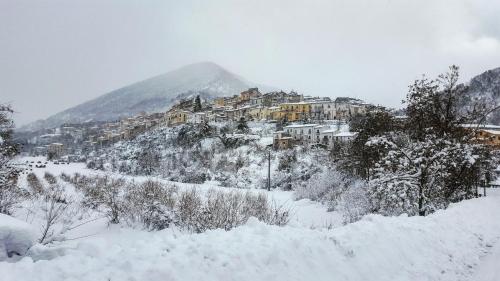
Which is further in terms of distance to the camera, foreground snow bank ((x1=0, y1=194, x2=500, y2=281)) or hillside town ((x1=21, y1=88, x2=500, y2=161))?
hillside town ((x1=21, y1=88, x2=500, y2=161))

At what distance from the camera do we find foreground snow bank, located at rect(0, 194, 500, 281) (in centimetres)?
563

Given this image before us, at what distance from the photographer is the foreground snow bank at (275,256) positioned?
5.63m

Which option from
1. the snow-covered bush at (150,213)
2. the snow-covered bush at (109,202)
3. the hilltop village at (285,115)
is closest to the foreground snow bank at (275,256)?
the snow-covered bush at (150,213)

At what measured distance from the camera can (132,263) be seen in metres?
5.80

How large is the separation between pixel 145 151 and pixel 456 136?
281ft

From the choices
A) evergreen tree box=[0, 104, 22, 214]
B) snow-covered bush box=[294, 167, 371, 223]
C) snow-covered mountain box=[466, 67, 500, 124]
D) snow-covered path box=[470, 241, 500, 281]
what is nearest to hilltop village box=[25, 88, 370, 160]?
snow-covered bush box=[294, 167, 371, 223]

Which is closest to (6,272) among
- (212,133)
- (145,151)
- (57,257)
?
(57,257)

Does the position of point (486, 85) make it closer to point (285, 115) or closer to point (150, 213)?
point (285, 115)

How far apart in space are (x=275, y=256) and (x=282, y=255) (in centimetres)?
17

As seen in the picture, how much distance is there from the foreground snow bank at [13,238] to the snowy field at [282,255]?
40cm

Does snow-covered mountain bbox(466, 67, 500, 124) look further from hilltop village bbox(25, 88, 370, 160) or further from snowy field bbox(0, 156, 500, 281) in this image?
snowy field bbox(0, 156, 500, 281)

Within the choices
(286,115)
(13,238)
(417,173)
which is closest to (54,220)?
(13,238)

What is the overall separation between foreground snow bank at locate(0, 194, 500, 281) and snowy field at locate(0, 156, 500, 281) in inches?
0.6

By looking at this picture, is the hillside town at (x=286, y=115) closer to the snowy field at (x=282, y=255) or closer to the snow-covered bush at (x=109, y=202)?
the snow-covered bush at (x=109, y=202)
